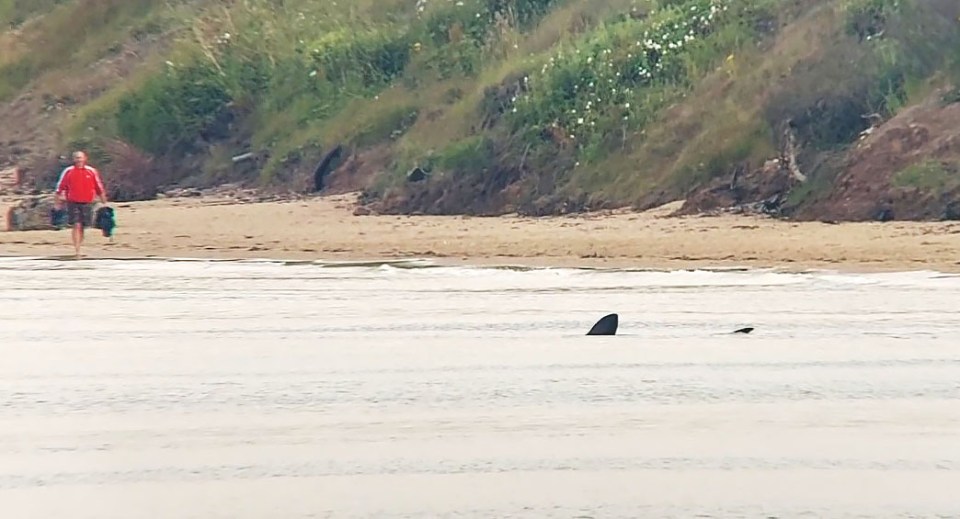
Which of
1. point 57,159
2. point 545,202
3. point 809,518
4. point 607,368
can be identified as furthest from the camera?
point 57,159

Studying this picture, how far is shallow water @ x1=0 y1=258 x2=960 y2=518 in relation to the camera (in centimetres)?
596

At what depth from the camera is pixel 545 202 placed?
1905 cm

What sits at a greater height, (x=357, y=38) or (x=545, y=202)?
(x=357, y=38)

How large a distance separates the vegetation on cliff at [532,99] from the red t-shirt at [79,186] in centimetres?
417

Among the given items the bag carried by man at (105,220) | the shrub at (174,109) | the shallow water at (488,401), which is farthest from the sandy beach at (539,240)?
the shrub at (174,109)

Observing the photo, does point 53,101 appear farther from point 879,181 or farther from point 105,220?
point 879,181

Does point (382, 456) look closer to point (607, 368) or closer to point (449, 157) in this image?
point (607, 368)

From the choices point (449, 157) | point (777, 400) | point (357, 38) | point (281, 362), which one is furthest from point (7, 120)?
point (777, 400)

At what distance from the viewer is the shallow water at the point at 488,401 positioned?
5965 mm

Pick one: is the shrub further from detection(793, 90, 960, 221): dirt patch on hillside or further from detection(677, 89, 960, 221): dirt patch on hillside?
detection(793, 90, 960, 221): dirt patch on hillside

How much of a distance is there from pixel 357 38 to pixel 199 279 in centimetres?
1503

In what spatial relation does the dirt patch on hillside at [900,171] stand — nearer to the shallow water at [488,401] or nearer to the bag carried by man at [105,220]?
the shallow water at [488,401]

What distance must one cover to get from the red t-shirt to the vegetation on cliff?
Result: 417cm

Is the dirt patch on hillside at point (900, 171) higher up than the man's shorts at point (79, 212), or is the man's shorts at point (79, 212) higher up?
the dirt patch on hillside at point (900, 171)
